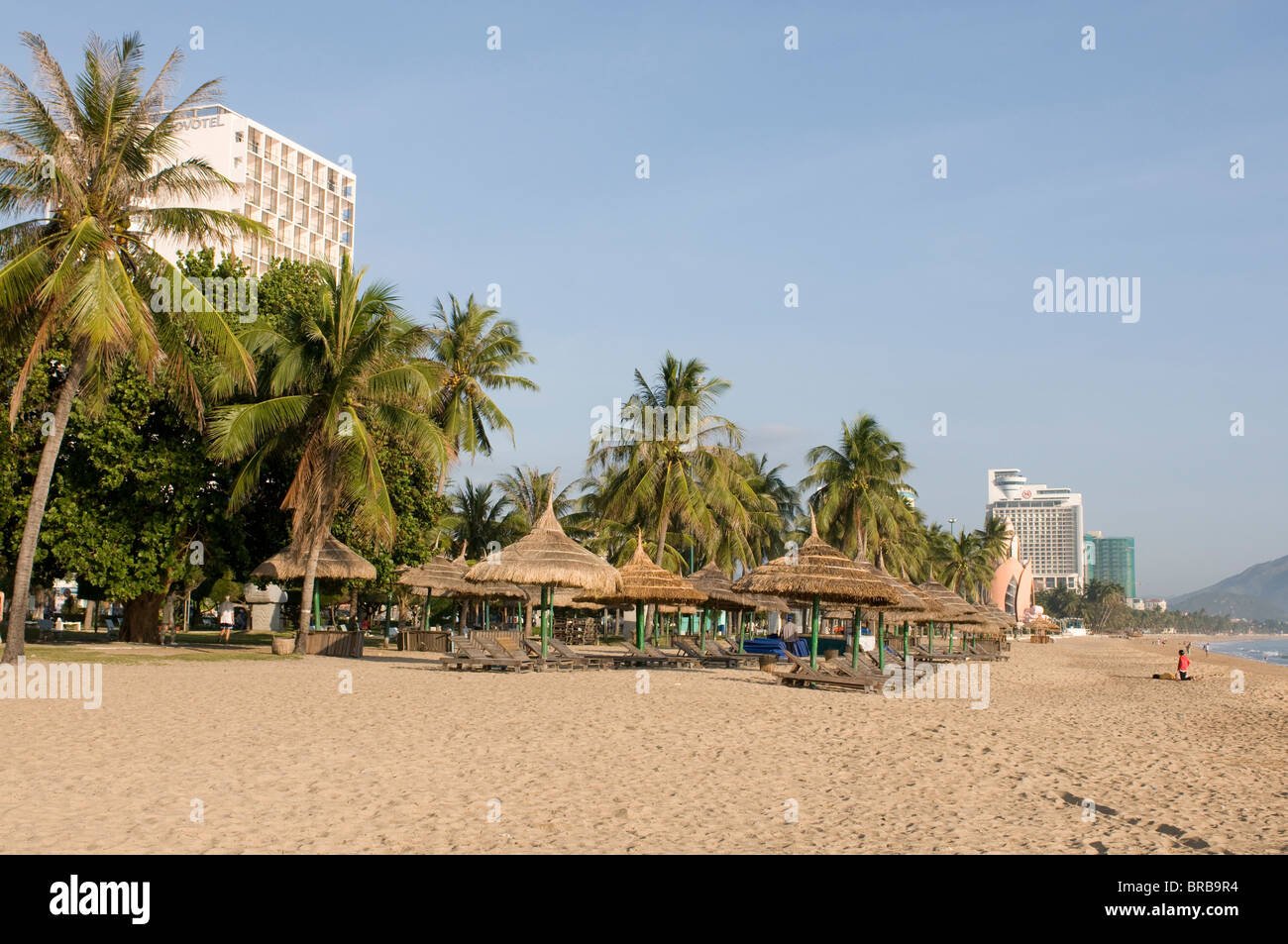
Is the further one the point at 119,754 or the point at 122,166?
the point at 122,166

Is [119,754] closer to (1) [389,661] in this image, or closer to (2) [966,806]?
(2) [966,806]

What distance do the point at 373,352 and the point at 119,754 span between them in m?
15.3

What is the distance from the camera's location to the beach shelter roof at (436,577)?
26156mm

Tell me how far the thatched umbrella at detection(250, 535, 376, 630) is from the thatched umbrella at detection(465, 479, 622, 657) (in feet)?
15.2

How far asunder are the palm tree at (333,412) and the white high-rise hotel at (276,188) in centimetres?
5331

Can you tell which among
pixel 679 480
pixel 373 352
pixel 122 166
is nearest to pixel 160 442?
pixel 373 352

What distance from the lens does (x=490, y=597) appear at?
30375 mm

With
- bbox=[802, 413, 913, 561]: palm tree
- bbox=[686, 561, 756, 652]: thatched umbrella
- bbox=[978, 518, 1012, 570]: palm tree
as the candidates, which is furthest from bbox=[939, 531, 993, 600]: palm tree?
bbox=[686, 561, 756, 652]: thatched umbrella

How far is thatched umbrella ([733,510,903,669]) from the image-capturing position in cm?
1964

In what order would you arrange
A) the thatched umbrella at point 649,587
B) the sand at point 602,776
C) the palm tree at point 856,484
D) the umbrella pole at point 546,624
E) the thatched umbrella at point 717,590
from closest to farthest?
the sand at point 602,776 < the umbrella pole at point 546,624 < the thatched umbrella at point 649,587 < the thatched umbrella at point 717,590 < the palm tree at point 856,484

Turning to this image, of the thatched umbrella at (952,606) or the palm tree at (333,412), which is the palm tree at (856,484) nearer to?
the thatched umbrella at (952,606)

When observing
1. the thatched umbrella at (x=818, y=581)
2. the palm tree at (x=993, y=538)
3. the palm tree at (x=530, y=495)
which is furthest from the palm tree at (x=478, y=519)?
the palm tree at (x=993, y=538)

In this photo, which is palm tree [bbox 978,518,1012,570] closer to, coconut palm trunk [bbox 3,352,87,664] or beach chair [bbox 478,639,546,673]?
beach chair [bbox 478,639,546,673]

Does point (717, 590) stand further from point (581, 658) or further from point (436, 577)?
point (436, 577)
